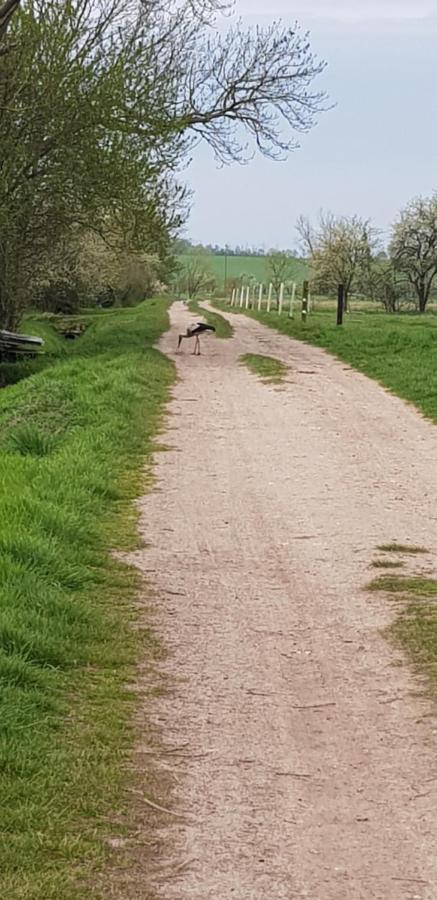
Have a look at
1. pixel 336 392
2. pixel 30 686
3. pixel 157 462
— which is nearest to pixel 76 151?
pixel 336 392

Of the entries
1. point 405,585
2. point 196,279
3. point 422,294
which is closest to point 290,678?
point 405,585

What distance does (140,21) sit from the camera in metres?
22.8

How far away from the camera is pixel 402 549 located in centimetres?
755

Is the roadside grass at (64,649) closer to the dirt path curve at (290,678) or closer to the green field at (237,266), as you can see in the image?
the dirt path curve at (290,678)

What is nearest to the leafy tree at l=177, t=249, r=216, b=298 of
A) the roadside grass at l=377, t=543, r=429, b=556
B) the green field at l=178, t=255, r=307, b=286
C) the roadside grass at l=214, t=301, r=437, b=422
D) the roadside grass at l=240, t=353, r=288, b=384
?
the green field at l=178, t=255, r=307, b=286

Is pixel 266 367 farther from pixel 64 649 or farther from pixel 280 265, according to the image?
pixel 280 265

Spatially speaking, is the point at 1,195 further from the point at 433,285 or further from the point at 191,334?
the point at 433,285

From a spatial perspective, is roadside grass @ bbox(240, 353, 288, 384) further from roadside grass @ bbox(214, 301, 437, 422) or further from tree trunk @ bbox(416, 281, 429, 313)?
tree trunk @ bbox(416, 281, 429, 313)

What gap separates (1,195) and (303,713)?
19307 millimetres

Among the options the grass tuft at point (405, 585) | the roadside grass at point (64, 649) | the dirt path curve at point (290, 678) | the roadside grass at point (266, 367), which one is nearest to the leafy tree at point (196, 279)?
the roadside grass at point (266, 367)

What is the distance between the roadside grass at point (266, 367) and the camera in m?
18.5

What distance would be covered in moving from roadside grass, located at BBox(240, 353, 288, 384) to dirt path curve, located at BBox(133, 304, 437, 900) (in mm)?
6628

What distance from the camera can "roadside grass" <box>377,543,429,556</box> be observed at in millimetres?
7469

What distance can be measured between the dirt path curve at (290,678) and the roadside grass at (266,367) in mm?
6628
